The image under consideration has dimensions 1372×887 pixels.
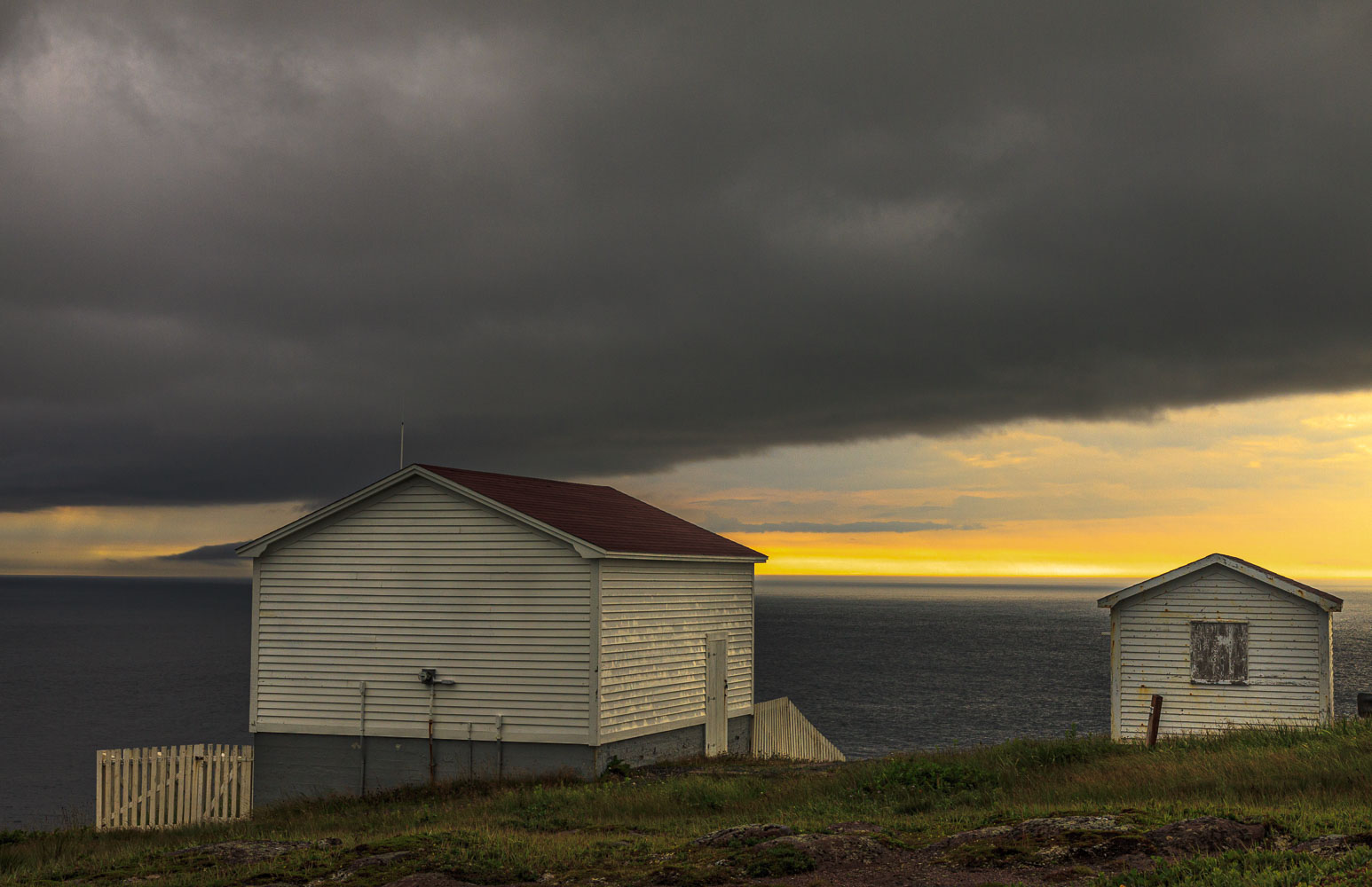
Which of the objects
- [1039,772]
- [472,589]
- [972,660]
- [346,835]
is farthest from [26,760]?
[972,660]

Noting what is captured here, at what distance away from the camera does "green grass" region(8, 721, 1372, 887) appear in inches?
468

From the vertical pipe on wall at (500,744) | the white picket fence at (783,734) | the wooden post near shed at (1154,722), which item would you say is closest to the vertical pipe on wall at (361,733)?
the vertical pipe on wall at (500,744)

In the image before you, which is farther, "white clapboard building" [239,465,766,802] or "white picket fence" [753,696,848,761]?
"white picket fence" [753,696,848,761]

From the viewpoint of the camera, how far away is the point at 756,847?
12031 millimetres

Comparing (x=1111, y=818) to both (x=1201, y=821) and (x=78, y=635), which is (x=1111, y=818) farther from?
(x=78, y=635)

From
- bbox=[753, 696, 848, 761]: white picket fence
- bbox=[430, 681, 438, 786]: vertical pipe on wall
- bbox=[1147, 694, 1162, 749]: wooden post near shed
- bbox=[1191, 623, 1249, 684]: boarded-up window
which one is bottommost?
bbox=[753, 696, 848, 761]: white picket fence

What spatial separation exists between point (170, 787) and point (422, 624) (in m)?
5.71

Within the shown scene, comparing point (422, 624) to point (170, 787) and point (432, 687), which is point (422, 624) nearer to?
point (432, 687)

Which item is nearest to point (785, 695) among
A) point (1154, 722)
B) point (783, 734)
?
point (783, 734)

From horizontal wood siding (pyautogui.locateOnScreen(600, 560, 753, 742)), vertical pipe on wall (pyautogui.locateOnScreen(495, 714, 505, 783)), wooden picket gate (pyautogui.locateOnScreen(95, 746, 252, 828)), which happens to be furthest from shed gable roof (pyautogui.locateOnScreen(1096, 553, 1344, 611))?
wooden picket gate (pyautogui.locateOnScreen(95, 746, 252, 828))

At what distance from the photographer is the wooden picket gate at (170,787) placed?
21.9 metres

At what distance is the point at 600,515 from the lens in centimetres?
2759

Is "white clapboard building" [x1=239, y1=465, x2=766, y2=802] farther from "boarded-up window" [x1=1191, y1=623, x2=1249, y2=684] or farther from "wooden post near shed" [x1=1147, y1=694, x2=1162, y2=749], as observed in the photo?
"boarded-up window" [x1=1191, y1=623, x2=1249, y2=684]

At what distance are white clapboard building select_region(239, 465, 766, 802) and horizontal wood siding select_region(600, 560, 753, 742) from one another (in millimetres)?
58
